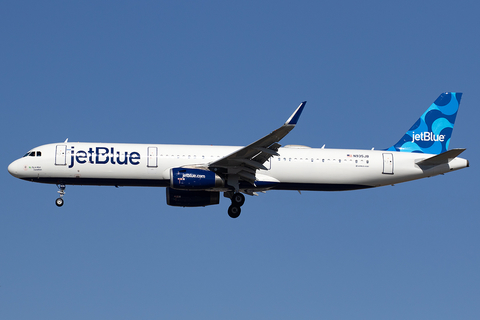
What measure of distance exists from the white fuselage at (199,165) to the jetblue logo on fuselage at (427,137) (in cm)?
194

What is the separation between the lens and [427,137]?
44.3m

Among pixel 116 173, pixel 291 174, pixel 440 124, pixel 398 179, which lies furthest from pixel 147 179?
pixel 440 124

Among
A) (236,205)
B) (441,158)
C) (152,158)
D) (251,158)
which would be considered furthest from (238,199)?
(441,158)

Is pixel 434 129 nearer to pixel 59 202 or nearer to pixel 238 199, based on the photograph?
pixel 238 199

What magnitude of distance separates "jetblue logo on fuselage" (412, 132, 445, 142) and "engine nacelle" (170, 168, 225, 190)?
14228mm

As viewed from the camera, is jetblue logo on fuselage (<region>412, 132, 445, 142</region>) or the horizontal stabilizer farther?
jetblue logo on fuselage (<region>412, 132, 445, 142</region>)

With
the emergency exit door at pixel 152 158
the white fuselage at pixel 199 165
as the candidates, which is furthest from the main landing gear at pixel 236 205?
the emergency exit door at pixel 152 158

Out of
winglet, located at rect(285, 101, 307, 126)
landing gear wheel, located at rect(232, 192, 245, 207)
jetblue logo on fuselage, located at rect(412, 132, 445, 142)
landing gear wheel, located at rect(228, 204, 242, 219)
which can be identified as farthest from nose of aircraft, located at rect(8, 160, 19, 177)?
jetblue logo on fuselage, located at rect(412, 132, 445, 142)

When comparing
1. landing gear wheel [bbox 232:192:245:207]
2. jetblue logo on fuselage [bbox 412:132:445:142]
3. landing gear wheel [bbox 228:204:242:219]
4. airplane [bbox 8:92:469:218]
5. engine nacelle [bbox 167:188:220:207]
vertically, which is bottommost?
landing gear wheel [bbox 228:204:242:219]

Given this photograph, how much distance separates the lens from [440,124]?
44.7 metres

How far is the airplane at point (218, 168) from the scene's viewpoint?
38969mm

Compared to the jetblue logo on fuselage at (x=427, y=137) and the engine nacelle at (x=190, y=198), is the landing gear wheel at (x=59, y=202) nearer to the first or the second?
the engine nacelle at (x=190, y=198)

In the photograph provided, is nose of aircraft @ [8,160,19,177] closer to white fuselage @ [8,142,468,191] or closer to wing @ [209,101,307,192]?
white fuselage @ [8,142,468,191]

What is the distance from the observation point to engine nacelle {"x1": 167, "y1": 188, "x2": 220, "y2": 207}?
42438 millimetres
